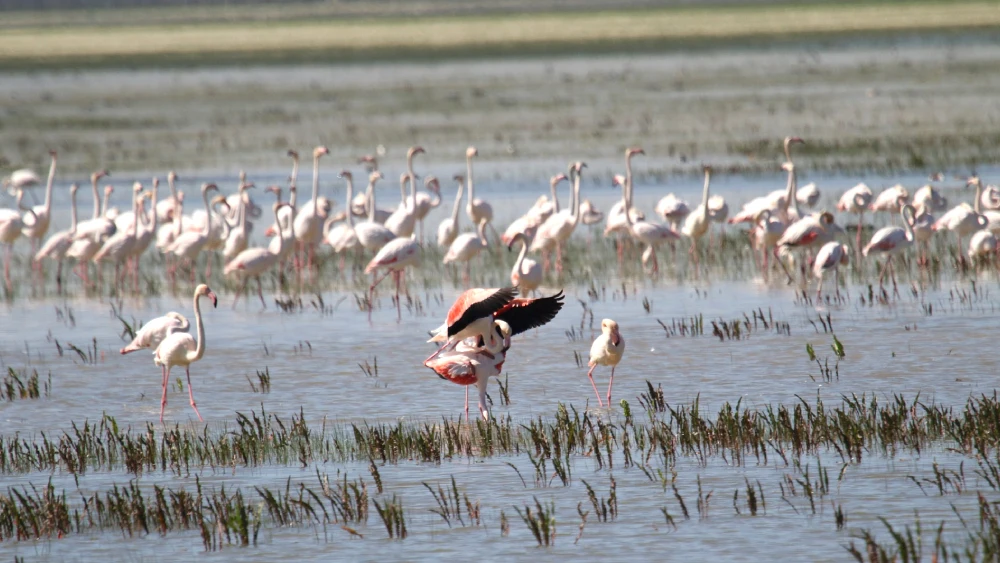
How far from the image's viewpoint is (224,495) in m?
7.21

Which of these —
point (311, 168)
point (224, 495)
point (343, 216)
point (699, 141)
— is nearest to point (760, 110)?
point (699, 141)

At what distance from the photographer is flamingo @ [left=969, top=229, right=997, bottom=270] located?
48.1 feet

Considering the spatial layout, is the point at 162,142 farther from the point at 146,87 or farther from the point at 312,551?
the point at 312,551

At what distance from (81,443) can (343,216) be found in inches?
418

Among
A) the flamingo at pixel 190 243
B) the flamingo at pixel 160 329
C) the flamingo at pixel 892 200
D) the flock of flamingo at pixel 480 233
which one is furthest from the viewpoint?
the flamingo at pixel 892 200

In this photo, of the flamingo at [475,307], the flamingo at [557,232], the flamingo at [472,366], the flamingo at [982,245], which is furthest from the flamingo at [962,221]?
the flamingo at [475,307]

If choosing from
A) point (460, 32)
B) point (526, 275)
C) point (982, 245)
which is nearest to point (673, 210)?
point (982, 245)

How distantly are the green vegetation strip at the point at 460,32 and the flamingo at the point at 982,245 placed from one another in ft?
180

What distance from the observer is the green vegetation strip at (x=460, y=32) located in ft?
239

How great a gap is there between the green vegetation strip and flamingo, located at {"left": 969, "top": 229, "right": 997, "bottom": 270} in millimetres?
54995

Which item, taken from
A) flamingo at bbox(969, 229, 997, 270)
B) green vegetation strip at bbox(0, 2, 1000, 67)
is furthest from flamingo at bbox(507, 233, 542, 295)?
green vegetation strip at bbox(0, 2, 1000, 67)

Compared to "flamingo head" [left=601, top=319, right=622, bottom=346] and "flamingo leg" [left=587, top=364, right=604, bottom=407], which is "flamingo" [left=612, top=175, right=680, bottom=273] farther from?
"flamingo head" [left=601, top=319, right=622, bottom=346]

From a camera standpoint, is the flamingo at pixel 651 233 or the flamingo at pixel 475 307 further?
the flamingo at pixel 651 233

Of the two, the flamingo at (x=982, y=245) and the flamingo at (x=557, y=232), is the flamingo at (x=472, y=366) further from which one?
the flamingo at (x=982, y=245)
